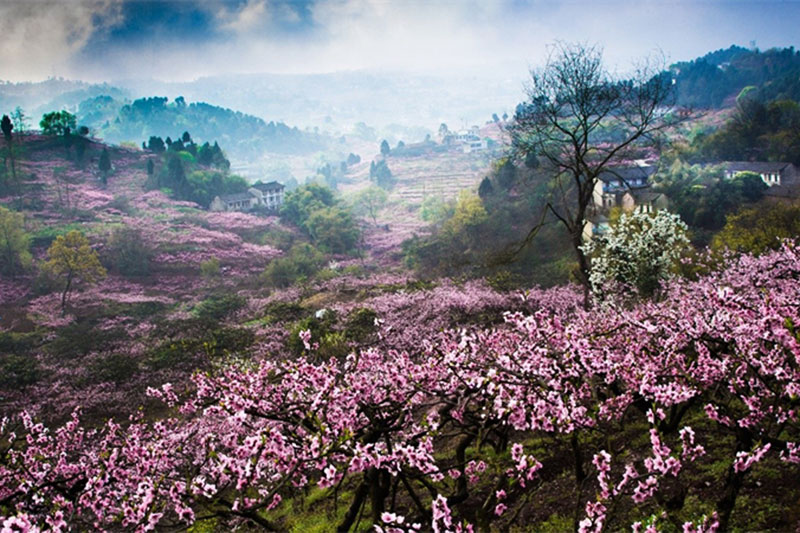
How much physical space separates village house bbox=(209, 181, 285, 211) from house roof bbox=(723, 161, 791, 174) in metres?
54.9

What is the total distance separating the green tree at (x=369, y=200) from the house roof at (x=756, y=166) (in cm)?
5196

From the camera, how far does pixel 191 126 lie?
177 meters

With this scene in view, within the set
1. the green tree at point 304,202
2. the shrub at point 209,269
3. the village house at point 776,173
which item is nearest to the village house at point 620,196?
the village house at point 776,173

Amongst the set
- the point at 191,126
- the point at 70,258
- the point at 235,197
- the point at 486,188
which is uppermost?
the point at 191,126

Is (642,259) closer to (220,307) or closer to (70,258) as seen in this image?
(220,307)

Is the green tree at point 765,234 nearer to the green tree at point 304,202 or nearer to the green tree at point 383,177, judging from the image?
the green tree at point 304,202

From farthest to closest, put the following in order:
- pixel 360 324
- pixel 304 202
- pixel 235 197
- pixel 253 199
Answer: pixel 253 199 < pixel 235 197 < pixel 304 202 < pixel 360 324

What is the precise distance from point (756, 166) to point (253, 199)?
60.9m

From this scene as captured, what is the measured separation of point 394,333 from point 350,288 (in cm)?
1268

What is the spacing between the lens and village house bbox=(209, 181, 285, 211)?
7075 centimetres

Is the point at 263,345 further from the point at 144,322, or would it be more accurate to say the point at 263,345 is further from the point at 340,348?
the point at 144,322

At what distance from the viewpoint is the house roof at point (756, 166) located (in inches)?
1766

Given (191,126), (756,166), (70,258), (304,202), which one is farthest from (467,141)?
(70,258)

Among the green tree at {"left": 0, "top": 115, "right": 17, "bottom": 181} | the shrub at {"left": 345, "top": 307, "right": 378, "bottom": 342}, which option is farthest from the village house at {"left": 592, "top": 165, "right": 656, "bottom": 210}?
the green tree at {"left": 0, "top": 115, "right": 17, "bottom": 181}
